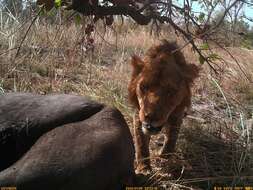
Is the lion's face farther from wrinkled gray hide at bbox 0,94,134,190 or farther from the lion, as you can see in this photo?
wrinkled gray hide at bbox 0,94,134,190

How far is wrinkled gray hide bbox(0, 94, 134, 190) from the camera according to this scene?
2697 millimetres

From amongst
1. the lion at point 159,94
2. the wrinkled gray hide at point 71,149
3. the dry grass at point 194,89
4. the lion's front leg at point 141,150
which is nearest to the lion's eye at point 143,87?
the lion at point 159,94

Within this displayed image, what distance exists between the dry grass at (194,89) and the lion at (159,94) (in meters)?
0.18

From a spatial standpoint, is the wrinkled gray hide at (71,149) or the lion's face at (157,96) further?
the lion's face at (157,96)

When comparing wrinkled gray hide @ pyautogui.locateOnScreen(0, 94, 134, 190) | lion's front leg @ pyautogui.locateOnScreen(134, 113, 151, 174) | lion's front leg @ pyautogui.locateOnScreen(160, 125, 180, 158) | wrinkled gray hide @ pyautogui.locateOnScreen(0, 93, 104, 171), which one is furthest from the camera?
lion's front leg @ pyautogui.locateOnScreen(160, 125, 180, 158)

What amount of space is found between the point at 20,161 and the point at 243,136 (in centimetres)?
196

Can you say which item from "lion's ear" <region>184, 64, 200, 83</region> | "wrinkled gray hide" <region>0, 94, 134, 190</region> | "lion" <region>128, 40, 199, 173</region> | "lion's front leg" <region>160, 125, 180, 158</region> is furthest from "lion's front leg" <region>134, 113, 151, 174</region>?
"lion's ear" <region>184, 64, 200, 83</region>

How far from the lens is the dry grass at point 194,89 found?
11.7 ft

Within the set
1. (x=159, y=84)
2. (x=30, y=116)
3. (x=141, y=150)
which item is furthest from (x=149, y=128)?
(x=30, y=116)

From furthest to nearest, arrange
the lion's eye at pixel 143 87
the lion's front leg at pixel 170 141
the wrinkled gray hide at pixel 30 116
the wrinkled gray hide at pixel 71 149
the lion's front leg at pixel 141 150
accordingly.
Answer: the lion's front leg at pixel 170 141 → the lion's front leg at pixel 141 150 → the lion's eye at pixel 143 87 → the wrinkled gray hide at pixel 30 116 → the wrinkled gray hide at pixel 71 149

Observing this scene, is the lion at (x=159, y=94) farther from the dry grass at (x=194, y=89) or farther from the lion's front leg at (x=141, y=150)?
the dry grass at (x=194, y=89)

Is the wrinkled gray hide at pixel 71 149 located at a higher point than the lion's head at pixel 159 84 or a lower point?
lower

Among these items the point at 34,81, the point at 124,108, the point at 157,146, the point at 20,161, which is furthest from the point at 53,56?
the point at 20,161

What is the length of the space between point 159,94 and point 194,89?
275cm
